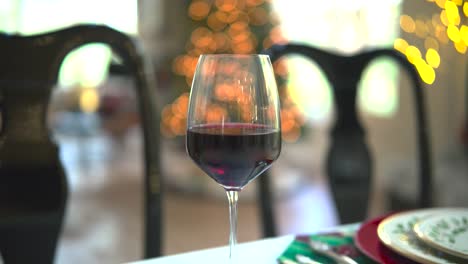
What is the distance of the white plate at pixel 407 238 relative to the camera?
507mm

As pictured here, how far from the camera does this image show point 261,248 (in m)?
0.61

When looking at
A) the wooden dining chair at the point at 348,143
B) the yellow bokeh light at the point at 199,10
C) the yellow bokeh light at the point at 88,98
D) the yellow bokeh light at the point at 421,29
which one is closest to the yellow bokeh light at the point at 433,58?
the yellow bokeh light at the point at 421,29

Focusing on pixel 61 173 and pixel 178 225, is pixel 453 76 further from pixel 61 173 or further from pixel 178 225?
pixel 61 173

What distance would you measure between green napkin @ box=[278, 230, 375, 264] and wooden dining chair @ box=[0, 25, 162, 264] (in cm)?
31

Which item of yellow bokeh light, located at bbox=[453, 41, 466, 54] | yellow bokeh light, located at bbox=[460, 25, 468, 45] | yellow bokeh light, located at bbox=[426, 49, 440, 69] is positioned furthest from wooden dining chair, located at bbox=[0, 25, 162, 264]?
yellow bokeh light, located at bbox=[426, 49, 440, 69]

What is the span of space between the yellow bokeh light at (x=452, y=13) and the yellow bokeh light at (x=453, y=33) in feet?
0.10

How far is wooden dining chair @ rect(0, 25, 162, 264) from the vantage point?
79 centimetres

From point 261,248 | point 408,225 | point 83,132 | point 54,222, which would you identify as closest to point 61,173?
point 54,222

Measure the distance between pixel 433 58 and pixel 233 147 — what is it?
2.83 meters

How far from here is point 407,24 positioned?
3.28m

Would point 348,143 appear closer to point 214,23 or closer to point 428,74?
point 428,74

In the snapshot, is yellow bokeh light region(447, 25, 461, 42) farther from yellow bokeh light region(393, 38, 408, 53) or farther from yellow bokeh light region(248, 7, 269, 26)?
yellow bokeh light region(248, 7, 269, 26)

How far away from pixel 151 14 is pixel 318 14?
2.55 metres

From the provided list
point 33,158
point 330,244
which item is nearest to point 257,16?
point 33,158
